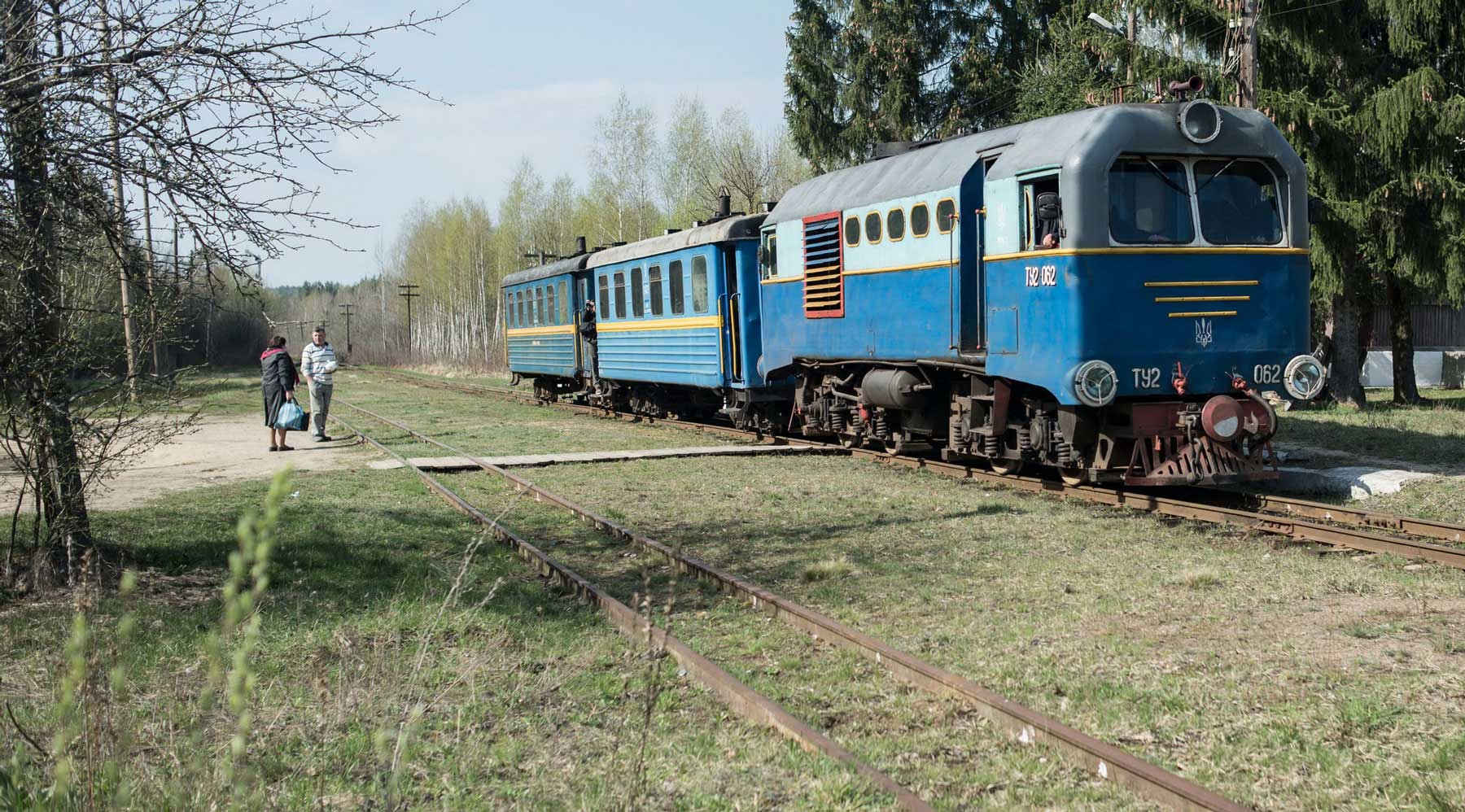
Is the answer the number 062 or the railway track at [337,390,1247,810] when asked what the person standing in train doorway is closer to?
the railway track at [337,390,1247,810]

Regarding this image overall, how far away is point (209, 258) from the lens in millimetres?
7996

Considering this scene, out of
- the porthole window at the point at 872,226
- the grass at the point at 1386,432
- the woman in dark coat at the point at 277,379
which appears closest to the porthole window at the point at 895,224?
the porthole window at the point at 872,226

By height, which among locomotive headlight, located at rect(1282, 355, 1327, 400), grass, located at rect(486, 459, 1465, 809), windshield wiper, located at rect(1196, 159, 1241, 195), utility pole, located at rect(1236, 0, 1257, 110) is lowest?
grass, located at rect(486, 459, 1465, 809)

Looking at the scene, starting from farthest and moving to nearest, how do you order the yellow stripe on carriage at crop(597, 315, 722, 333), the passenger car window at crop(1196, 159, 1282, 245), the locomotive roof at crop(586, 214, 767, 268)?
the yellow stripe on carriage at crop(597, 315, 722, 333), the locomotive roof at crop(586, 214, 767, 268), the passenger car window at crop(1196, 159, 1282, 245)

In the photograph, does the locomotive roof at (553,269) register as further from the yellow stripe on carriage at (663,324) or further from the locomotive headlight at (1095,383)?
the locomotive headlight at (1095,383)

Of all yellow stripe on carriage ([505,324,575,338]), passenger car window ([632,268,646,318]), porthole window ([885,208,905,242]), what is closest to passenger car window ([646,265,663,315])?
passenger car window ([632,268,646,318])

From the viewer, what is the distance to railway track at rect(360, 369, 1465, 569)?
8727 millimetres

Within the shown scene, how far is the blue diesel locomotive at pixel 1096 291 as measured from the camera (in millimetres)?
10461

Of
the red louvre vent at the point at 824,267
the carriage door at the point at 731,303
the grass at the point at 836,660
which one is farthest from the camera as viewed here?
the carriage door at the point at 731,303

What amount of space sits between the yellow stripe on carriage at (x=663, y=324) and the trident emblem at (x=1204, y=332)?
338 inches

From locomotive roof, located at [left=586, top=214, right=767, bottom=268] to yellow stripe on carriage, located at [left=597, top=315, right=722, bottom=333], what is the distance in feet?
3.74

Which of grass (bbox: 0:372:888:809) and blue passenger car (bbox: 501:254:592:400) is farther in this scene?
blue passenger car (bbox: 501:254:592:400)

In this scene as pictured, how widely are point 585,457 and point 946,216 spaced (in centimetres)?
605

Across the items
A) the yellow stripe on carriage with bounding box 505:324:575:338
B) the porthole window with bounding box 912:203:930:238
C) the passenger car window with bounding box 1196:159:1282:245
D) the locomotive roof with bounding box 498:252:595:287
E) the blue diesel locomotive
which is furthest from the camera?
the yellow stripe on carriage with bounding box 505:324:575:338
